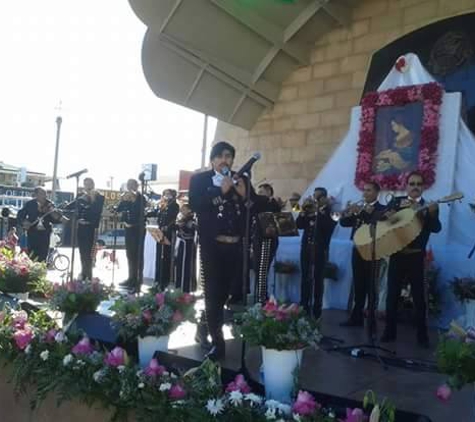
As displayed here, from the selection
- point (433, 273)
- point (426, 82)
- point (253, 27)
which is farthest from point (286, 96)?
point (433, 273)

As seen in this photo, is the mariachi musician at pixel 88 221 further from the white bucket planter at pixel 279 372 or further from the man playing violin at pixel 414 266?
the white bucket planter at pixel 279 372

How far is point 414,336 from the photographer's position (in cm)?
514

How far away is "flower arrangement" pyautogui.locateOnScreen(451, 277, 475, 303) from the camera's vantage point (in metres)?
5.11

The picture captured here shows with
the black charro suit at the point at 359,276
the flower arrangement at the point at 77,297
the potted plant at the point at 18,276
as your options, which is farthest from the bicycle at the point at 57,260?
the flower arrangement at the point at 77,297

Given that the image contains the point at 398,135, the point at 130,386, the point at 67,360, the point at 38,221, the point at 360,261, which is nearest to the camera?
the point at 130,386

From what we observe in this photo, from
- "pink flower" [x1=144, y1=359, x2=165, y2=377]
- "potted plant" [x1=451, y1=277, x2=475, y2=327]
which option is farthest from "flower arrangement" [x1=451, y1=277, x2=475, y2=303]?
"pink flower" [x1=144, y1=359, x2=165, y2=377]

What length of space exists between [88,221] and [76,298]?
3.98 meters

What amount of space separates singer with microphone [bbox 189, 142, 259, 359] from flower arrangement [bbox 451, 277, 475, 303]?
2539mm

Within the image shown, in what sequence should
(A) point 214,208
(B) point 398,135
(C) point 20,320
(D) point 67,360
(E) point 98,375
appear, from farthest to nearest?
(B) point 398,135 < (A) point 214,208 < (C) point 20,320 < (D) point 67,360 < (E) point 98,375

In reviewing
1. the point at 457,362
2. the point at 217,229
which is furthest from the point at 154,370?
the point at 457,362

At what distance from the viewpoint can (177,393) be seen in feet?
8.25

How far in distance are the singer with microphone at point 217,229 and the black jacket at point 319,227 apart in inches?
76.5

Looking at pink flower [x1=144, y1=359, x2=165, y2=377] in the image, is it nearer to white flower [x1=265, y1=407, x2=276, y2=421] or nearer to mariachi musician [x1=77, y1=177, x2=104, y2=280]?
white flower [x1=265, y1=407, x2=276, y2=421]

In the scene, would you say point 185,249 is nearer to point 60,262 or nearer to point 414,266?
point 414,266
